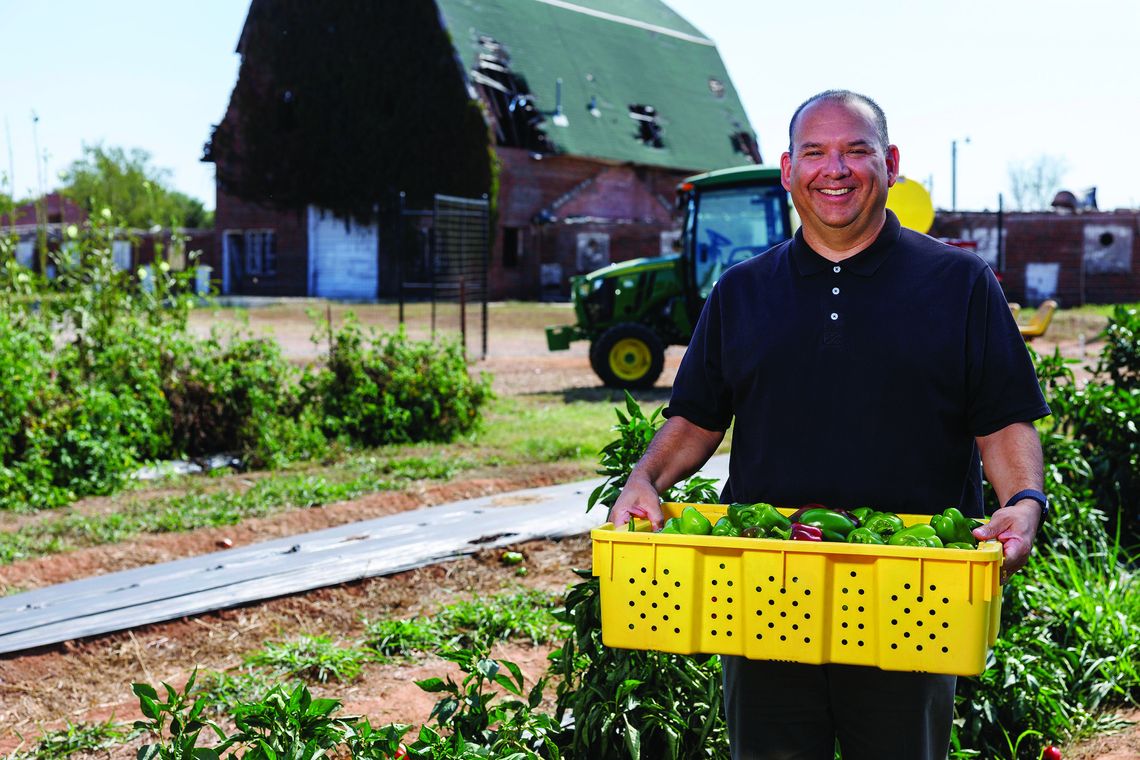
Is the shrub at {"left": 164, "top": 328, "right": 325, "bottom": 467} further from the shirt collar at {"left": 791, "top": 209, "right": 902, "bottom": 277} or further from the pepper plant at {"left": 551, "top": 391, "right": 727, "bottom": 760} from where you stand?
the shirt collar at {"left": 791, "top": 209, "right": 902, "bottom": 277}

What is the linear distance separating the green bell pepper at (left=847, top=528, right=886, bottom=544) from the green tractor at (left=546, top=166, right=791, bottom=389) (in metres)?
10.9

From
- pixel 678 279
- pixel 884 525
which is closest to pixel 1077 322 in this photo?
pixel 678 279

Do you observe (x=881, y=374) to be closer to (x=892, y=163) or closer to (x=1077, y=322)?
(x=892, y=163)

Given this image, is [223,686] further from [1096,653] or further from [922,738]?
[1096,653]

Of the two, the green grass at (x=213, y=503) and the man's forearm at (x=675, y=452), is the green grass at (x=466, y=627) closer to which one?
the man's forearm at (x=675, y=452)

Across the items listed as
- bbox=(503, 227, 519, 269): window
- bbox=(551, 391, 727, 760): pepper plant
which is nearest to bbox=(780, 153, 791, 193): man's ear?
bbox=(551, 391, 727, 760): pepper plant

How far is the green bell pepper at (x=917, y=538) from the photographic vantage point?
1.94m

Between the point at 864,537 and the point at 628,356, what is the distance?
1212cm

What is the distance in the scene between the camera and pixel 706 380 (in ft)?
8.22

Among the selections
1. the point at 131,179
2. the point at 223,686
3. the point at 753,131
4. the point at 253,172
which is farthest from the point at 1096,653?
the point at 131,179

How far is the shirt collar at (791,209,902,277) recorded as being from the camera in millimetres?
2303

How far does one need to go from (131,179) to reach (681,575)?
56.7 m

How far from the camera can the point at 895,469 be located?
2.28m

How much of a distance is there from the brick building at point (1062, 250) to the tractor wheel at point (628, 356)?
19175 mm
